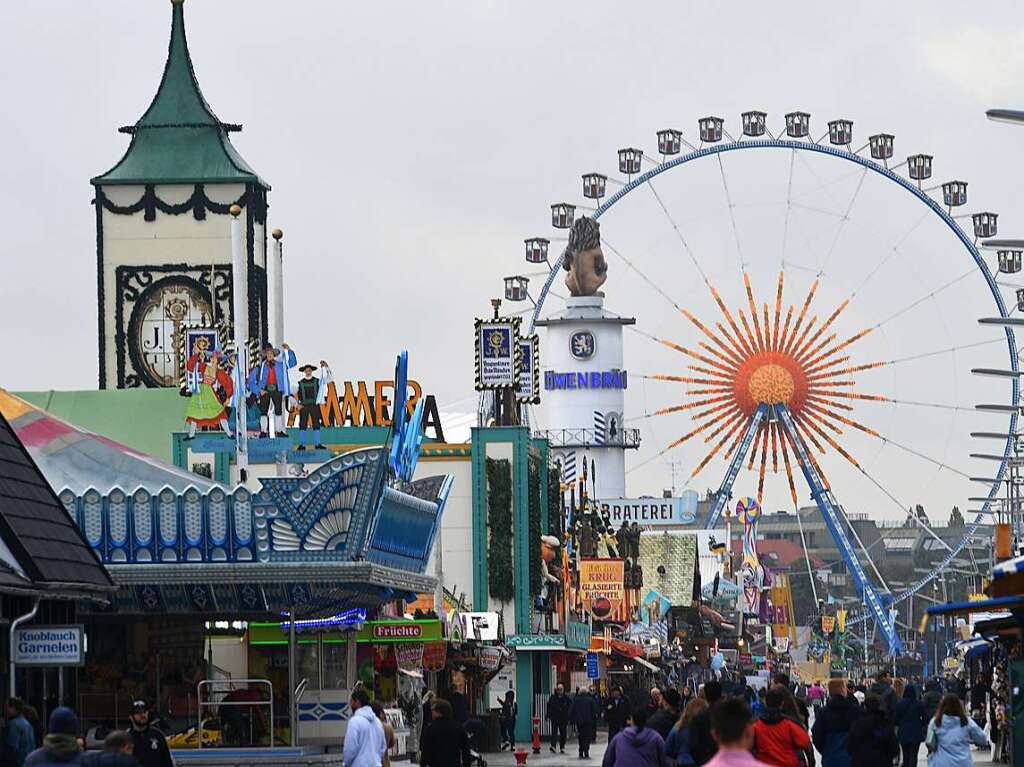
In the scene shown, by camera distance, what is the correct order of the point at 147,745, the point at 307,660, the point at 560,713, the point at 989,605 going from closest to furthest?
the point at 147,745, the point at 989,605, the point at 307,660, the point at 560,713

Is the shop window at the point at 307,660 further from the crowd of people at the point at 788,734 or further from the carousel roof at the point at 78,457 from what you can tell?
the crowd of people at the point at 788,734

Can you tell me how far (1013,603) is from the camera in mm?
27047

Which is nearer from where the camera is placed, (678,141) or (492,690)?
(492,690)

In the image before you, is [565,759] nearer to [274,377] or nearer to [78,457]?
[274,377]

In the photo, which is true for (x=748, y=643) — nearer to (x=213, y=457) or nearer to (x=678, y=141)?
(x=678, y=141)

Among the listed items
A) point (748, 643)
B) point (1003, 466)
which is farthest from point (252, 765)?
point (748, 643)

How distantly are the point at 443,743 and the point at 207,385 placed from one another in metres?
25.0

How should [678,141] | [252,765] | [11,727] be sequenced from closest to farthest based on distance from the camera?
[11,727] < [252,765] < [678,141]

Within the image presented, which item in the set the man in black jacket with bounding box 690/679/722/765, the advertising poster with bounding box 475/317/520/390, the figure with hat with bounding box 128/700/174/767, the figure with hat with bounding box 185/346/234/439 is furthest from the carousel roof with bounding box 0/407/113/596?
the advertising poster with bounding box 475/317/520/390

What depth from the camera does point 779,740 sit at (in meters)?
19.5

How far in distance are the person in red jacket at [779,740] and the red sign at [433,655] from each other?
23.6m

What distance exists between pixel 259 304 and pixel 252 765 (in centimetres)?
2995

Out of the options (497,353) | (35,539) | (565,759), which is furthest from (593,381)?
(35,539)

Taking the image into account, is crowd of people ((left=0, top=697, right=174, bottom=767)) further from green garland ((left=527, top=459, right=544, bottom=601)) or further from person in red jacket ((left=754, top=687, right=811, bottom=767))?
green garland ((left=527, top=459, right=544, bottom=601))
